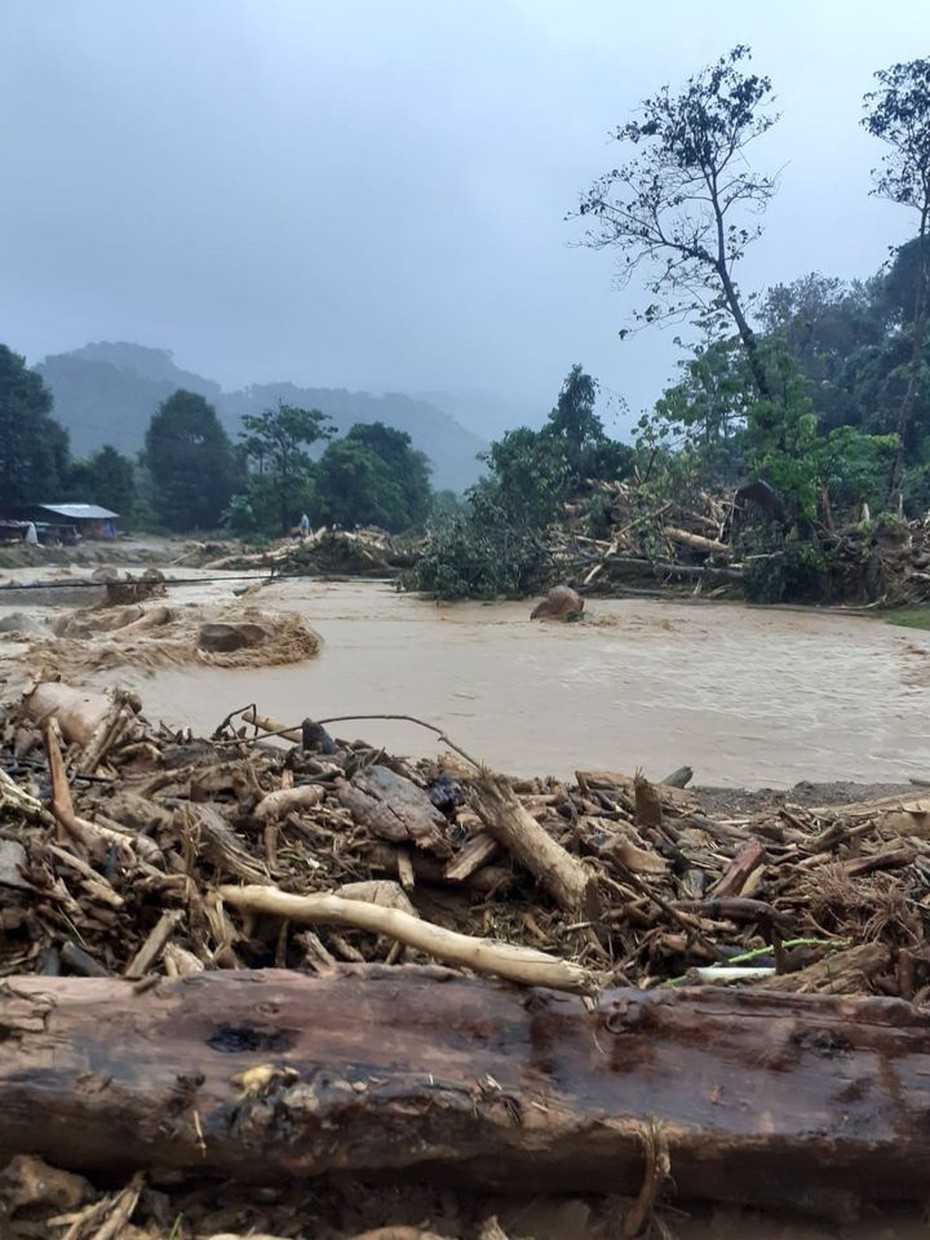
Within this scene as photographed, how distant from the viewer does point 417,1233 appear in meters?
1.68

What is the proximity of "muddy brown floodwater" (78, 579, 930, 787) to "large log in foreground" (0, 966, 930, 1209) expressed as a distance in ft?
14.5

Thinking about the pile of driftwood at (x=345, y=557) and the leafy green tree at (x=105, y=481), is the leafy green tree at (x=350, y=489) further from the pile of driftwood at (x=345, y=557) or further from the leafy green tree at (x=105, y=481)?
the pile of driftwood at (x=345, y=557)

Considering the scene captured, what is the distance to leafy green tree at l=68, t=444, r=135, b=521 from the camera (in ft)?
140

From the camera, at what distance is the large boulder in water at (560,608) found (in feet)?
51.7

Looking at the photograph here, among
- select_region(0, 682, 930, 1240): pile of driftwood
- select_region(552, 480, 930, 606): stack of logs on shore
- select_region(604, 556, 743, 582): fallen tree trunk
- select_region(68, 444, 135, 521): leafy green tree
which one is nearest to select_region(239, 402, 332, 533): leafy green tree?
select_region(68, 444, 135, 521): leafy green tree

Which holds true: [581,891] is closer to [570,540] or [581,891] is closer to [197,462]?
[570,540]

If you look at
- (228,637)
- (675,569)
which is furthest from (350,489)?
(228,637)

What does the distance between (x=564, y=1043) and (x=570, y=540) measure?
2113cm

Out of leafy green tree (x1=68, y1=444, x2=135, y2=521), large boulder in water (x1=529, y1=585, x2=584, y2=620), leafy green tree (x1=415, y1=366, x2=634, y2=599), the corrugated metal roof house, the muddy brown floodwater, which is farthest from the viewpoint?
leafy green tree (x1=68, y1=444, x2=135, y2=521)

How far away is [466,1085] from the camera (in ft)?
5.85

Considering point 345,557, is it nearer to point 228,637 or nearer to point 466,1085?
point 228,637

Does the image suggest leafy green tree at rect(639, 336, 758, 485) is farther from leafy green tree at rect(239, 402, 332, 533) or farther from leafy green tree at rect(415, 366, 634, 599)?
leafy green tree at rect(239, 402, 332, 533)

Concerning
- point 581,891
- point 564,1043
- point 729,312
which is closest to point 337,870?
point 581,891

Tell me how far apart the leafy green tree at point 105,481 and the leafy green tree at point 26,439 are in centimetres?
76
